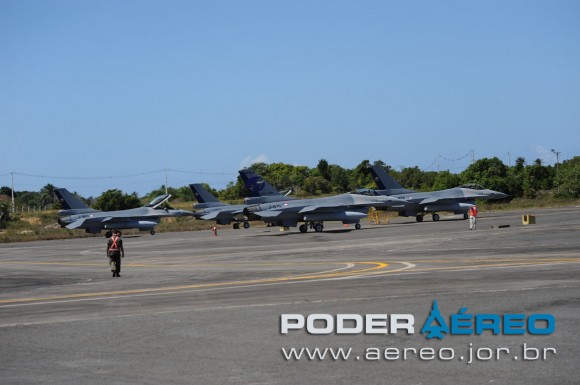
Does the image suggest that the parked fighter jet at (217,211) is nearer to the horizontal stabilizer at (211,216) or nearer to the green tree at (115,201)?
the horizontal stabilizer at (211,216)

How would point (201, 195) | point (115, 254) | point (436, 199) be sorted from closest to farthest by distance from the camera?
point (115, 254) < point (436, 199) < point (201, 195)

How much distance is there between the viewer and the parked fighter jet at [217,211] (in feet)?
258

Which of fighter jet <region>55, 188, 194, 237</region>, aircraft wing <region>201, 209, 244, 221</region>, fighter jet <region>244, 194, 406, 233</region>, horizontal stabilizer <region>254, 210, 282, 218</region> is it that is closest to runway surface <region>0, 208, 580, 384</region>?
horizontal stabilizer <region>254, 210, 282, 218</region>

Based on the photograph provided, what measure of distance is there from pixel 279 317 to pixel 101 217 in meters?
61.0

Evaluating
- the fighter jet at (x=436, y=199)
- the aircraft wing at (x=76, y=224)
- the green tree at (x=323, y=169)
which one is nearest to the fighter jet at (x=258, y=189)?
the fighter jet at (x=436, y=199)

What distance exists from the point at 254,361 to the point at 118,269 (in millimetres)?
19367

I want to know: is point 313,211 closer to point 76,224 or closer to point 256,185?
point 256,185

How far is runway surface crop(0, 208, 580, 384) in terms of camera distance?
440 inches

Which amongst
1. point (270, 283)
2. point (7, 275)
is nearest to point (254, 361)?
point (270, 283)

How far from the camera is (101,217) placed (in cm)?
7469

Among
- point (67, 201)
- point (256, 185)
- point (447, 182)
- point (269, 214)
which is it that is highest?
point (447, 182)

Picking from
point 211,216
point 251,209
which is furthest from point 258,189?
point 211,216

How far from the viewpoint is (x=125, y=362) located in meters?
12.2

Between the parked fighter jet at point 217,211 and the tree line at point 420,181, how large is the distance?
13564 millimetres
